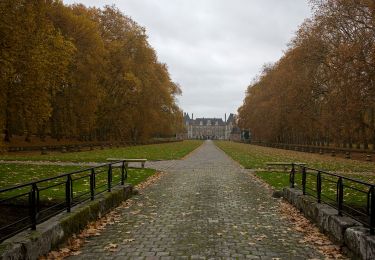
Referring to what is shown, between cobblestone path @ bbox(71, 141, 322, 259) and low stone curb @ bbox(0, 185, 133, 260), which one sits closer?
low stone curb @ bbox(0, 185, 133, 260)

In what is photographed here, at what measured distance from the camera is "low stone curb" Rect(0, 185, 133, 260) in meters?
5.29

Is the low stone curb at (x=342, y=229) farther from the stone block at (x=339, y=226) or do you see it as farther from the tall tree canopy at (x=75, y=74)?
the tall tree canopy at (x=75, y=74)

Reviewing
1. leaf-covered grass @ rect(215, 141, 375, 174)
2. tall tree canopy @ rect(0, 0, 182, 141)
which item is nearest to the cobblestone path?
tall tree canopy @ rect(0, 0, 182, 141)

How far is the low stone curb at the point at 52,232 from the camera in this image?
5.29m

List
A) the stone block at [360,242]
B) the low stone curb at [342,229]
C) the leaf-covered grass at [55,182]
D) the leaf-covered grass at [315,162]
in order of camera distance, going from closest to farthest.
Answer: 1. the stone block at [360,242]
2. the low stone curb at [342,229]
3. the leaf-covered grass at [55,182]
4. the leaf-covered grass at [315,162]

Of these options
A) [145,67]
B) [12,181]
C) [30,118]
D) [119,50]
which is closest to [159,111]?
[145,67]

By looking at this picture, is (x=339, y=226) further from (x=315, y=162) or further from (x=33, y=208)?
(x=315, y=162)

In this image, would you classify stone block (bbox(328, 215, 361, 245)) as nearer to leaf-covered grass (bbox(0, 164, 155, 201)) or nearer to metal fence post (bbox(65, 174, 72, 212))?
metal fence post (bbox(65, 174, 72, 212))

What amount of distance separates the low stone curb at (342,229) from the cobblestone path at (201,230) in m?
0.52

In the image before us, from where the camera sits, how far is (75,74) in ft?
128

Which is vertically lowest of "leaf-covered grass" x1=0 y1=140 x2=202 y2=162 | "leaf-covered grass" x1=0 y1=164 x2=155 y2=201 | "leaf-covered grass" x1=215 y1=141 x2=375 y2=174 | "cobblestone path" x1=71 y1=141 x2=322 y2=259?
"cobblestone path" x1=71 y1=141 x2=322 y2=259

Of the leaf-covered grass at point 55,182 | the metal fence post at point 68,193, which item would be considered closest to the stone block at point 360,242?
the metal fence post at point 68,193

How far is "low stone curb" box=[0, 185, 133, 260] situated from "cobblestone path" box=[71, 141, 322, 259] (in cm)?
46

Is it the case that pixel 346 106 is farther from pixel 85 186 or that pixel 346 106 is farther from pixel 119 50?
pixel 119 50
